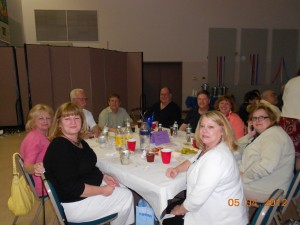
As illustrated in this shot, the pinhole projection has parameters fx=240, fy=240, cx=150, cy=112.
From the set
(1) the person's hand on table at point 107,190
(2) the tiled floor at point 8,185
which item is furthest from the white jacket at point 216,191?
(2) the tiled floor at point 8,185

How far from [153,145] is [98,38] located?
22.5 ft

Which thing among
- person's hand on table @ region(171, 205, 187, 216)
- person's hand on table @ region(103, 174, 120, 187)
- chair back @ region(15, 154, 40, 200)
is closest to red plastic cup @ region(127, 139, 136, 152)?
person's hand on table @ region(103, 174, 120, 187)

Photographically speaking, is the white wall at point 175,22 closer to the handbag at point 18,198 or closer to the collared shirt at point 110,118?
the collared shirt at point 110,118

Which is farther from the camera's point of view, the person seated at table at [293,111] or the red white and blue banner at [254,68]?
the red white and blue banner at [254,68]

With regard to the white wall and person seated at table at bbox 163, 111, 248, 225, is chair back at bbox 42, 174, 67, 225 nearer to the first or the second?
person seated at table at bbox 163, 111, 248, 225

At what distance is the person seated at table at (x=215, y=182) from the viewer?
1378 millimetres

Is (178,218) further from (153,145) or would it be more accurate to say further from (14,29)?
(14,29)

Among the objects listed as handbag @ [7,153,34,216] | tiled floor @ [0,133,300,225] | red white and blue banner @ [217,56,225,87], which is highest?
red white and blue banner @ [217,56,225,87]

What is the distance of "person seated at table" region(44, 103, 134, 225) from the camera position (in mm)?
1601

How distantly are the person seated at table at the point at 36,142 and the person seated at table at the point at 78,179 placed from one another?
30cm

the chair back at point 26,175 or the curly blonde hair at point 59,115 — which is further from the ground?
the curly blonde hair at point 59,115

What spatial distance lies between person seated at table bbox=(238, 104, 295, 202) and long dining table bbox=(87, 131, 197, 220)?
0.53 metres

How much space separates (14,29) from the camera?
285 inches

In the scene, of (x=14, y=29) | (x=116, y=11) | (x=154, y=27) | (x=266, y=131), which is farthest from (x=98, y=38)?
(x=266, y=131)
